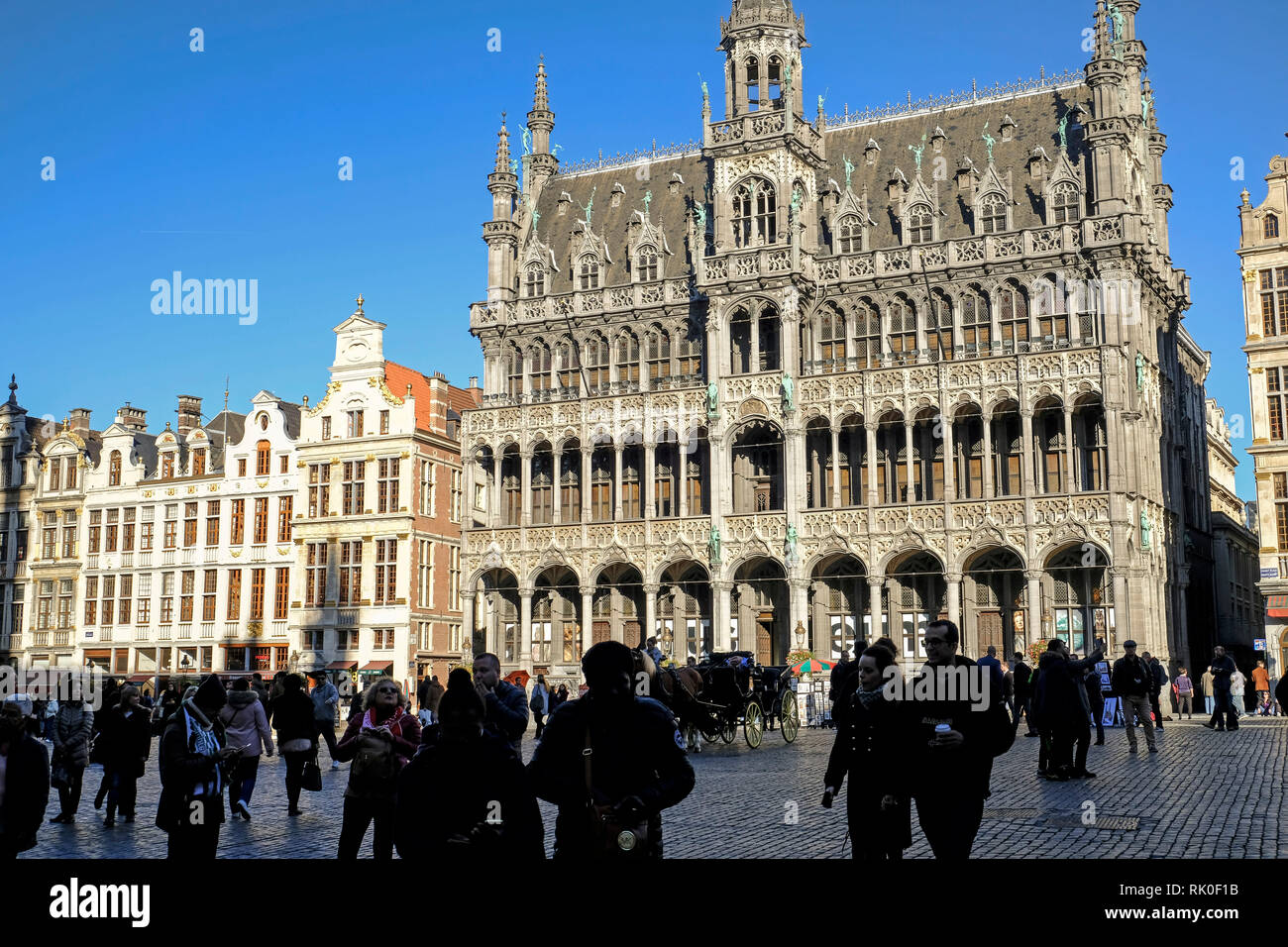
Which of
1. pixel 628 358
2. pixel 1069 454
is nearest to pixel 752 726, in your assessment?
pixel 1069 454

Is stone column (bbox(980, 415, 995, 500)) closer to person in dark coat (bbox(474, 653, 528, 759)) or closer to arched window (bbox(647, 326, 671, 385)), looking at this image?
arched window (bbox(647, 326, 671, 385))

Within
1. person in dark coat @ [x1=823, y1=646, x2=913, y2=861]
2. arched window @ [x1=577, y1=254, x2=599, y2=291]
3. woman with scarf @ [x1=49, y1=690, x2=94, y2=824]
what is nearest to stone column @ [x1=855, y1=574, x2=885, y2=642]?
arched window @ [x1=577, y1=254, x2=599, y2=291]

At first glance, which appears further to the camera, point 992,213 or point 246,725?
point 992,213

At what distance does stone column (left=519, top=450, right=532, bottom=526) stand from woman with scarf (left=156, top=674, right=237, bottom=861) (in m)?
39.3

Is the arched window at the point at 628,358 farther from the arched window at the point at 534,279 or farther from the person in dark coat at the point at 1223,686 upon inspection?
the person in dark coat at the point at 1223,686

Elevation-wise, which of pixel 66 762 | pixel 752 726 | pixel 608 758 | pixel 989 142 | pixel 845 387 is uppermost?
pixel 989 142

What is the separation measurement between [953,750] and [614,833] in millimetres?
2752

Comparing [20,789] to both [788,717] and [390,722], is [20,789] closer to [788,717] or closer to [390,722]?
[390,722]

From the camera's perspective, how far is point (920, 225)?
4653 cm

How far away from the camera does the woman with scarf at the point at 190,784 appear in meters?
9.98

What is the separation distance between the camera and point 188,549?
5688cm

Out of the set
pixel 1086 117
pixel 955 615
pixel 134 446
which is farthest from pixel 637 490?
pixel 134 446

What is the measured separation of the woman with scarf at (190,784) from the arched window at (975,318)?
37700 mm

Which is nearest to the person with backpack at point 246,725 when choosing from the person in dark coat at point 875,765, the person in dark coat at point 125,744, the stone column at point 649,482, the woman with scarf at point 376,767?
the person in dark coat at point 125,744
